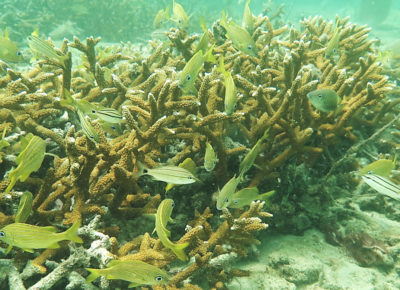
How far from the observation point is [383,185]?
249cm

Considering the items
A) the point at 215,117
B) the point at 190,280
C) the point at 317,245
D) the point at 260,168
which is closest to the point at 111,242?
the point at 190,280

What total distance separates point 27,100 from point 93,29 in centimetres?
1255

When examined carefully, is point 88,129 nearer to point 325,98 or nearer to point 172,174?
point 172,174

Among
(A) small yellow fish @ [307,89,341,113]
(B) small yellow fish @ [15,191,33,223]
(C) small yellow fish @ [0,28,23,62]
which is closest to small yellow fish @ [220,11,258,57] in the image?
(A) small yellow fish @ [307,89,341,113]

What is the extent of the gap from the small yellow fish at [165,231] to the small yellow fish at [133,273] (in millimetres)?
175

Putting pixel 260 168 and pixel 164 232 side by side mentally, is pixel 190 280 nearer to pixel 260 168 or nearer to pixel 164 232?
pixel 164 232

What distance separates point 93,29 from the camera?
1378 cm

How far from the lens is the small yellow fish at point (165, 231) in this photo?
1.78 meters

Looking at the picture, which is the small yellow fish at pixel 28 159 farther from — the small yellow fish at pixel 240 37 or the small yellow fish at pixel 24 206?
the small yellow fish at pixel 240 37

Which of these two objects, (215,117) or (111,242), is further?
(215,117)

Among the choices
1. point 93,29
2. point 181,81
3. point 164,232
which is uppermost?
point 93,29

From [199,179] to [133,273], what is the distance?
4.29 ft

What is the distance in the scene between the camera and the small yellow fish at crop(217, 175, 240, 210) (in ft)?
7.40

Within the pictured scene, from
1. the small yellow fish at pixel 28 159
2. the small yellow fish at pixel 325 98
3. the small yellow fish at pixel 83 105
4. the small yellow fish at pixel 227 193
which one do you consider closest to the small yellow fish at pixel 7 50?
the small yellow fish at pixel 83 105
